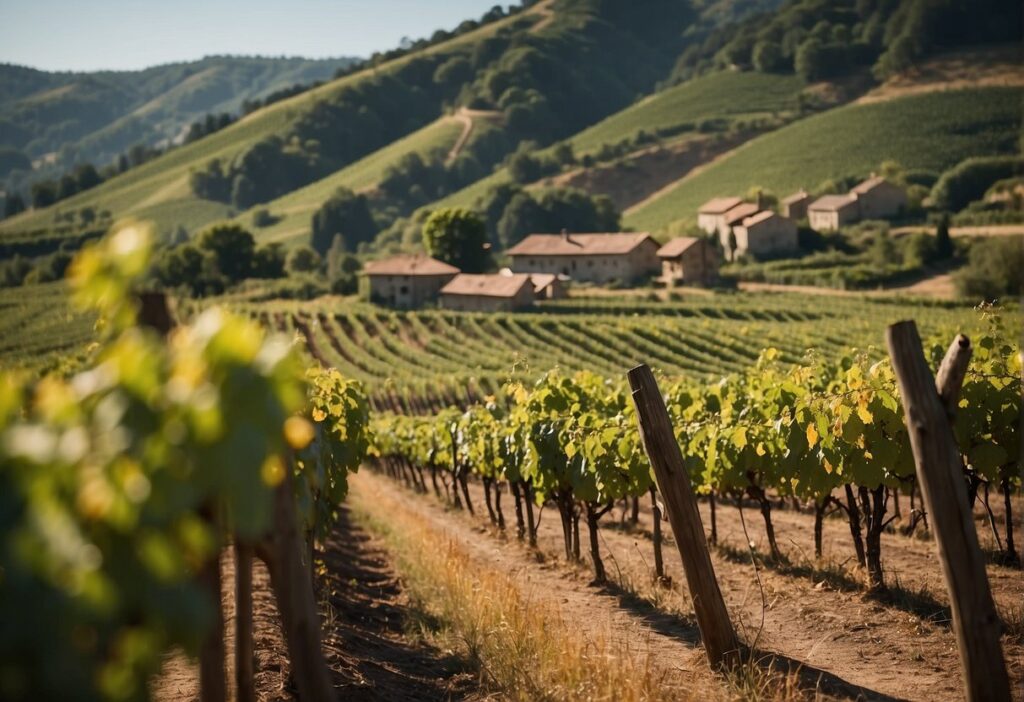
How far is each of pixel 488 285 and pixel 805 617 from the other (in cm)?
5727

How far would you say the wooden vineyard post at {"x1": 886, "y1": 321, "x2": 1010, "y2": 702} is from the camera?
14.6 feet

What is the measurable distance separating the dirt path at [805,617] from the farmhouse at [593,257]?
201ft

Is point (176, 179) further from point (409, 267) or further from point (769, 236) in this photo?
point (769, 236)

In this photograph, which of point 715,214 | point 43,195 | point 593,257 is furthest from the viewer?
point 43,195

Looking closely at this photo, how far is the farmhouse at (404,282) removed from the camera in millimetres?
69250

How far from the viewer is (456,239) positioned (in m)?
77.7

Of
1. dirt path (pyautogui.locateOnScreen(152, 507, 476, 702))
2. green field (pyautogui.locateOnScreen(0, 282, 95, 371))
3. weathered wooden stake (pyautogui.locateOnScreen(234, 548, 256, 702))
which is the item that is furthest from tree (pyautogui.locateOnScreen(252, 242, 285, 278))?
weathered wooden stake (pyautogui.locateOnScreen(234, 548, 256, 702))

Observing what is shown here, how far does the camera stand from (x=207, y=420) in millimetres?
2080

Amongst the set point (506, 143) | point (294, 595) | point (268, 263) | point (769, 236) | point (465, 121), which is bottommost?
point (294, 595)

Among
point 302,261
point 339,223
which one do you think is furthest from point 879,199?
point 339,223

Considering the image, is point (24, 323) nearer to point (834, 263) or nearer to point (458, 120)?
point (834, 263)

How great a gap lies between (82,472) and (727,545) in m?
9.72

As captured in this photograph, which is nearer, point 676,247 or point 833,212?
point 676,247

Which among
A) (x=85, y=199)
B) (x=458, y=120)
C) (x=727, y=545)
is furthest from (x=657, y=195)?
(x=727, y=545)
